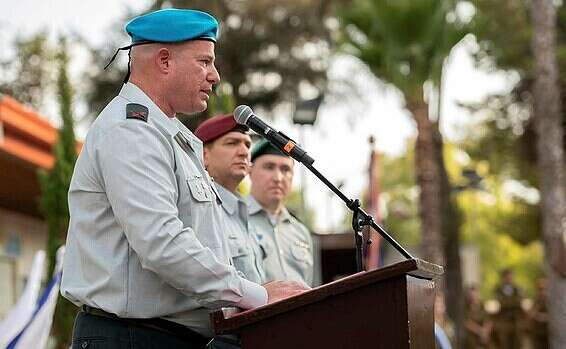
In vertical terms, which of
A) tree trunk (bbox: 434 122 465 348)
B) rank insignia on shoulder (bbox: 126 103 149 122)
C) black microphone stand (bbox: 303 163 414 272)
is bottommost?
tree trunk (bbox: 434 122 465 348)

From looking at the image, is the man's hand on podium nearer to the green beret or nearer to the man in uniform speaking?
the man in uniform speaking

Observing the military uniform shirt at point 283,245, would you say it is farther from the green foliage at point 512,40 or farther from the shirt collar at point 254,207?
the green foliage at point 512,40

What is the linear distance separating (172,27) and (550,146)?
56.4 ft

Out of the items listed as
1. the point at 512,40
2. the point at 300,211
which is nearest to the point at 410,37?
the point at 300,211

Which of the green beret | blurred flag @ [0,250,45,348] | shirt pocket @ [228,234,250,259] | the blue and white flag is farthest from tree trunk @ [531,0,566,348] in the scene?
shirt pocket @ [228,234,250,259]

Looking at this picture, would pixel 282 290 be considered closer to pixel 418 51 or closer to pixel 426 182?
pixel 418 51

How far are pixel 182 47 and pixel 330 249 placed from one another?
14.1m

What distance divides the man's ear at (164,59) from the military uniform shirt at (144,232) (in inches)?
5.2

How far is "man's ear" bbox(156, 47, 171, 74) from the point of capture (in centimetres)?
353

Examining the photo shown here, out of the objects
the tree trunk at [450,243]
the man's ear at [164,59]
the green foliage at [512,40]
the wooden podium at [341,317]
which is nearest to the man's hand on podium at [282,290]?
the wooden podium at [341,317]

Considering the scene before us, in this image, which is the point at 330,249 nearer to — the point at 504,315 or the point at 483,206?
the point at 504,315

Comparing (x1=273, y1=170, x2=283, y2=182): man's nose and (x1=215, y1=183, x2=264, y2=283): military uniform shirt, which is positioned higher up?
(x1=273, y1=170, x2=283, y2=182): man's nose

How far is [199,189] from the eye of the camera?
3.43 metres

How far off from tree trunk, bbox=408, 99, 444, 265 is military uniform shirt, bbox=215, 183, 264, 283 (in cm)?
1689
